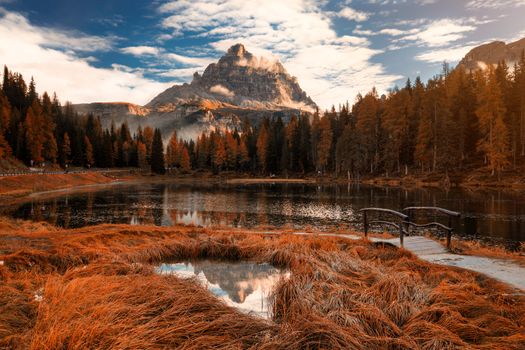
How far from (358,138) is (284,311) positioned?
242ft

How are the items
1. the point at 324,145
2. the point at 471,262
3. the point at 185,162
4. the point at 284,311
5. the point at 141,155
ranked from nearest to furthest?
the point at 284,311, the point at 471,262, the point at 324,145, the point at 185,162, the point at 141,155

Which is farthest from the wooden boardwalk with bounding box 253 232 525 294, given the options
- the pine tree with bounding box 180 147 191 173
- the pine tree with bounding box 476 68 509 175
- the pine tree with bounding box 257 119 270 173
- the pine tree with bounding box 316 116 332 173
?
the pine tree with bounding box 180 147 191 173

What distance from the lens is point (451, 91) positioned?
69438 millimetres

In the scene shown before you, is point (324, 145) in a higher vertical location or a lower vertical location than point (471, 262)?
higher

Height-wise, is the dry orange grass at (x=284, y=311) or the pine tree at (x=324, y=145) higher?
the pine tree at (x=324, y=145)

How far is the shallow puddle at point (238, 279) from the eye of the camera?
24.2 feet

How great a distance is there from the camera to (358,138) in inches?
3012

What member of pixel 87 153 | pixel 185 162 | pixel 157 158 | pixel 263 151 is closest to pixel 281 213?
pixel 263 151

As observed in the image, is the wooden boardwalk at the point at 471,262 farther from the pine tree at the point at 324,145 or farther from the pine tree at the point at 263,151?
the pine tree at the point at 263,151

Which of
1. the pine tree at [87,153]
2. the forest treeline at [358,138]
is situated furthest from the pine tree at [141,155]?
the pine tree at [87,153]

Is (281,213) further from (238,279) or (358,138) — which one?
(358,138)

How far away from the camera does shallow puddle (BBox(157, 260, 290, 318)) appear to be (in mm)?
7371

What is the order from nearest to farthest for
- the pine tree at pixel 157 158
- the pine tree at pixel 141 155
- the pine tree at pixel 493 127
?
the pine tree at pixel 493 127, the pine tree at pixel 157 158, the pine tree at pixel 141 155

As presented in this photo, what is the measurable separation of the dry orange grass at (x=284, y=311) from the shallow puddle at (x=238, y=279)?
20.8 inches
